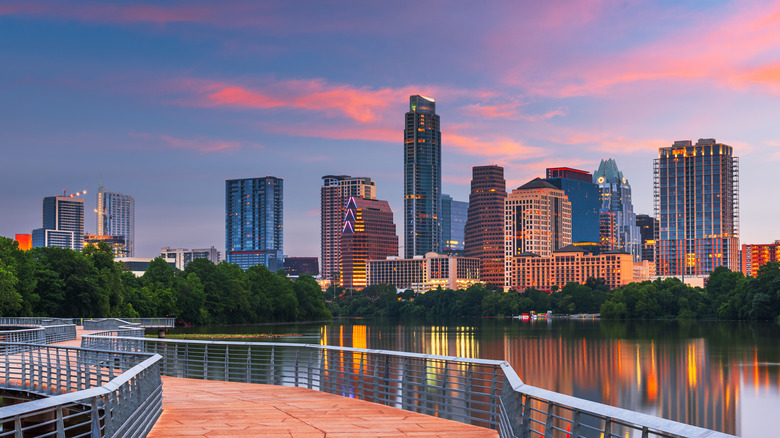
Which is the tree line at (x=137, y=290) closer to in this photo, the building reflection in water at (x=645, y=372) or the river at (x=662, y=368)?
the river at (x=662, y=368)

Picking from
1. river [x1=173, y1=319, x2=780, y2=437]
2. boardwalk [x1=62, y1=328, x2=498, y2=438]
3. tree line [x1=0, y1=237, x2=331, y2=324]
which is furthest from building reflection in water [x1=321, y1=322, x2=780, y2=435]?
boardwalk [x1=62, y1=328, x2=498, y2=438]

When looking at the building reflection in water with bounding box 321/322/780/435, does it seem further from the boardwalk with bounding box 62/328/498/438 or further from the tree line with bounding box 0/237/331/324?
the boardwalk with bounding box 62/328/498/438

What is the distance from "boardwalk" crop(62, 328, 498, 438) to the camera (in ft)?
49.3

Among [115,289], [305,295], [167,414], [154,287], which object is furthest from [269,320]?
[167,414]

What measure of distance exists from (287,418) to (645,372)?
66216mm

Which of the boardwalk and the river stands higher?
the boardwalk

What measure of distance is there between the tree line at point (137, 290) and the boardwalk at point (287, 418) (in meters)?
75.9

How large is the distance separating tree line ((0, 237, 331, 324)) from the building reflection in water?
114 feet

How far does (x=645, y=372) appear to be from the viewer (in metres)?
77.0

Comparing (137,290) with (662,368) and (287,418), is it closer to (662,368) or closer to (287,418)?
(662,368)

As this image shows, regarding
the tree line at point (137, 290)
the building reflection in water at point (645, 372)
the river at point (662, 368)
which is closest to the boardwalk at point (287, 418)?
the river at point (662, 368)

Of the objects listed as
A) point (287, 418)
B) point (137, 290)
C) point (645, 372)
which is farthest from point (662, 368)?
point (137, 290)

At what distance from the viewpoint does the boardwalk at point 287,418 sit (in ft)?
49.3

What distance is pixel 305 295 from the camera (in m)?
181
